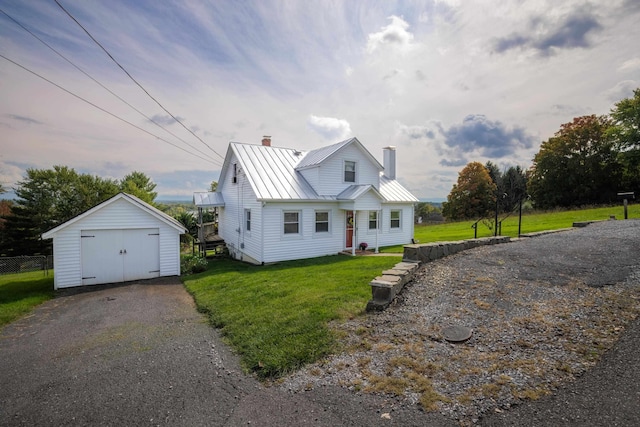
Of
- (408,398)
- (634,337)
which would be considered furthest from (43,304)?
(634,337)

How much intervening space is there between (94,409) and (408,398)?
413cm

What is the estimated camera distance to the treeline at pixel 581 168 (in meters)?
29.3

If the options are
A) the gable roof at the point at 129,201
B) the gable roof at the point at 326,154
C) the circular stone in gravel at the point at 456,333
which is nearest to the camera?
the circular stone in gravel at the point at 456,333

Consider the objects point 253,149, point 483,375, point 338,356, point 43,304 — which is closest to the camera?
point 483,375

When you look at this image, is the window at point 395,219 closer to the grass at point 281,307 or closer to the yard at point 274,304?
the yard at point 274,304

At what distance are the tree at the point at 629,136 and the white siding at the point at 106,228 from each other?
39843 millimetres

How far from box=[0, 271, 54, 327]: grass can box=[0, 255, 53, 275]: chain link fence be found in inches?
103

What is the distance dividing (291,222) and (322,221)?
1834 millimetres

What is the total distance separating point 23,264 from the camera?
15.7 metres

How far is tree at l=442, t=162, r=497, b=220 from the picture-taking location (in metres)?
40.0

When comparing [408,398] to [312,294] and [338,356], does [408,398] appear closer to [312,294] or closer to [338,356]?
[338,356]

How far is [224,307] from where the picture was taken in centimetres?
789

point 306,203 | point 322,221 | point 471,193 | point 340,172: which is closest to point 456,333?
point 306,203

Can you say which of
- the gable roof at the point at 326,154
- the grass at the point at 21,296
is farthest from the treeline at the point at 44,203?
the gable roof at the point at 326,154
